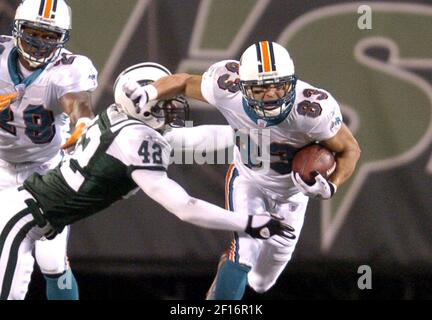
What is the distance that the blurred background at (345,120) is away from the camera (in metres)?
7.31

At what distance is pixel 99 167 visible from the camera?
5.61 m

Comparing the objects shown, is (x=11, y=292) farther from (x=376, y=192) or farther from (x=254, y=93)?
(x=376, y=192)

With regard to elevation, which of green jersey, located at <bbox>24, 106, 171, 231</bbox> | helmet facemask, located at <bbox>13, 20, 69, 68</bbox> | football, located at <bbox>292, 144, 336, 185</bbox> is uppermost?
helmet facemask, located at <bbox>13, 20, 69, 68</bbox>

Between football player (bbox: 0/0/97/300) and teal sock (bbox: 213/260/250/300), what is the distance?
0.80m

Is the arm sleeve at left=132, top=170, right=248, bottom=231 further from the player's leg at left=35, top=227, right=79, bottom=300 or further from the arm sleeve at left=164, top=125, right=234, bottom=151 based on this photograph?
the player's leg at left=35, top=227, right=79, bottom=300

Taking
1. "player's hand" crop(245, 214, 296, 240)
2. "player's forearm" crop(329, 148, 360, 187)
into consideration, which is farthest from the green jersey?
"player's forearm" crop(329, 148, 360, 187)

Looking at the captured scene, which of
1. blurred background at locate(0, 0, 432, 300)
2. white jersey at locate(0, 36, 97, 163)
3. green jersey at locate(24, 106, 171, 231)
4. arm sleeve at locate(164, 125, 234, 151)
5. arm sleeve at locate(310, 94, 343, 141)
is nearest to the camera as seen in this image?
green jersey at locate(24, 106, 171, 231)

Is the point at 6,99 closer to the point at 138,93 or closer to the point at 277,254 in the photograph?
the point at 138,93

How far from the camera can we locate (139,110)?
18.9ft

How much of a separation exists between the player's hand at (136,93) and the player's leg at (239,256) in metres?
1.01

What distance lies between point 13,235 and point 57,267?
1.06 m

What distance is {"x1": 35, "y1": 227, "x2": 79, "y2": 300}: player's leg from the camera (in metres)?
6.67
